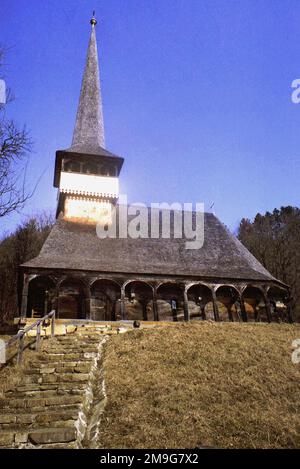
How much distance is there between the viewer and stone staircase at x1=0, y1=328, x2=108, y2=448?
7.41m

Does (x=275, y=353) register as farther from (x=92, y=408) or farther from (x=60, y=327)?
(x=60, y=327)

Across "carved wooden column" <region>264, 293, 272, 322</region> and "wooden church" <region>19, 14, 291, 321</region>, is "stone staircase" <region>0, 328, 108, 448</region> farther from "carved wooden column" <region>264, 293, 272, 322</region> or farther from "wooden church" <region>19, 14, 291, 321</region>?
"carved wooden column" <region>264, 293, 272, 322</region>

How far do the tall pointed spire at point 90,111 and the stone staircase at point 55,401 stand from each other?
67.6 ft

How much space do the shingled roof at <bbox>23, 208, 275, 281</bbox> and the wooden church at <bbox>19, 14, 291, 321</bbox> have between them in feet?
0.20

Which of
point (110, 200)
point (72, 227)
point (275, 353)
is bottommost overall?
point (275, 353)

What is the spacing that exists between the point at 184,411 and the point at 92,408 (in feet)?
7.43

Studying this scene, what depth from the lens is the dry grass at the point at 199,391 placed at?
8.09 m

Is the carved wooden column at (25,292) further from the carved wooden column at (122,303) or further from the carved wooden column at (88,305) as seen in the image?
the carved wooden column at (122,303)

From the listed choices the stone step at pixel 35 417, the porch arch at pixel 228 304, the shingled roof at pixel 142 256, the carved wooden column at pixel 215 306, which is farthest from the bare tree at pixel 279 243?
the stone step at pixel 35 417

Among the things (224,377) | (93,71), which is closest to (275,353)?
(224,377)

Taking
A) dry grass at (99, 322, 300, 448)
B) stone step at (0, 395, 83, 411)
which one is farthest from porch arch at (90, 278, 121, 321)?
stone step at (0, 395, 83, 411)

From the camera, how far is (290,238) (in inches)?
1566

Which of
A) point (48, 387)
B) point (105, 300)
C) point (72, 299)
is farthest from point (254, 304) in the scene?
point (48, 387)

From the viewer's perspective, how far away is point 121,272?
842 inches
